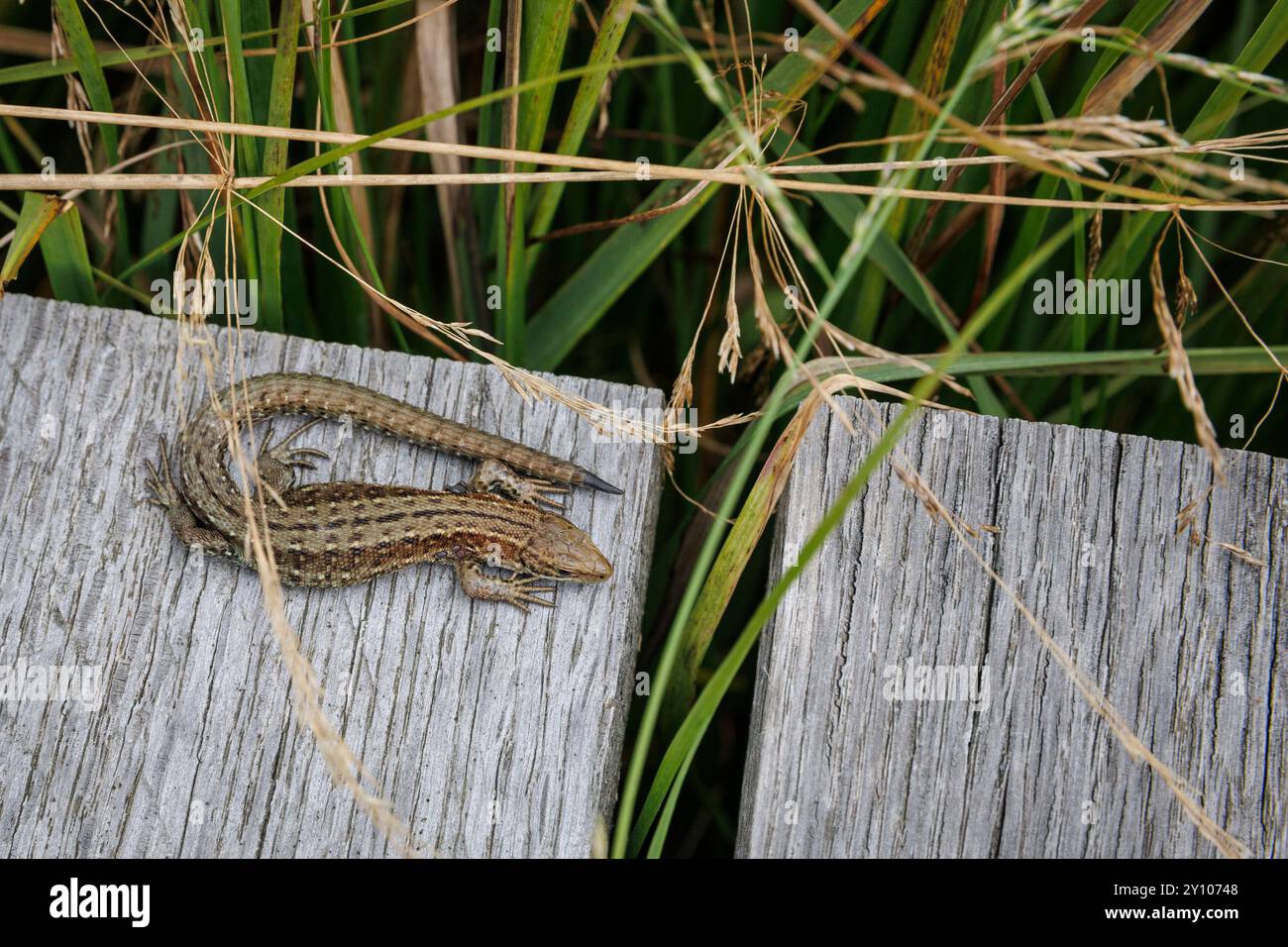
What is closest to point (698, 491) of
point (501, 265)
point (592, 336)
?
point (592, 336)

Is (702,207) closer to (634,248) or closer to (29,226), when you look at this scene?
(634,248)

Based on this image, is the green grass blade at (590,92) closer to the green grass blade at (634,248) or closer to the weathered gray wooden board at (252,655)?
the green grass blade at (634,248)

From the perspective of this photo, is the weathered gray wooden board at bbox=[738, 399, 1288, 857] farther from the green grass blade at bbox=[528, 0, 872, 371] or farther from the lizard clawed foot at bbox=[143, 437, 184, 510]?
the lizard clawed foot at bbox=[143, 437, 184, 510]

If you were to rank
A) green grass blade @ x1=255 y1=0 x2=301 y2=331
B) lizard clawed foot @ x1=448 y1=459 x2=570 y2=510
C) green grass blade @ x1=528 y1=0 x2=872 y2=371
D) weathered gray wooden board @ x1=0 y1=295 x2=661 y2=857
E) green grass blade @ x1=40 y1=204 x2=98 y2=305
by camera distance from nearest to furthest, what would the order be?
green grass blade @ x1=255 y1=0 x2=301 y2=331 < weathered gray wooden board @ x1=0 y1=295 x2=661 y2=857 < green grass blade @ x1=528 y1=0 x2=872 y2=371 < green grass blade @ x1=40 y1=204 x2=98 y2=305 < lizard clawed foot @ x1=448 y1=459 x2=570 y2=510

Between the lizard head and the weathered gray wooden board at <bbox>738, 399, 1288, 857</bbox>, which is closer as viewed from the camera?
the weathered gray wooden board at <bbox>738, 399, 1288, 857</bbox>

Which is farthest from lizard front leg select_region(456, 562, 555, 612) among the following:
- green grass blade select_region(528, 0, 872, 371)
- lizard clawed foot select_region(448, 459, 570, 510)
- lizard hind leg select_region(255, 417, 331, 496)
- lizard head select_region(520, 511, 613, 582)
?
green grass blade select_region(528, 0, 872, 371)

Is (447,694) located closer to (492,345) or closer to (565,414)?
(565,414)
